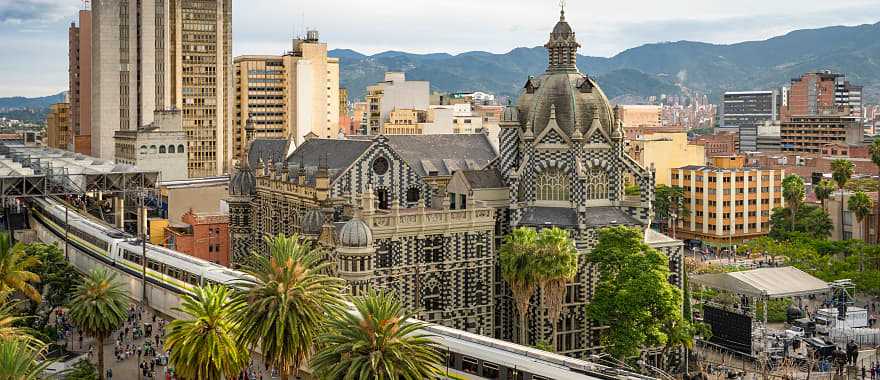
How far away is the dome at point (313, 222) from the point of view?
91.2 m

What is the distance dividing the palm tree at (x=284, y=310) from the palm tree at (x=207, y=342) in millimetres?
1284

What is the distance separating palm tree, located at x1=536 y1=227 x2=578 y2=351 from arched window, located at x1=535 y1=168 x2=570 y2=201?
9.23 meters

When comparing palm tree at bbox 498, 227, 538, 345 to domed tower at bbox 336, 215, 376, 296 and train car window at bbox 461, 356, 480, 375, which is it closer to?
domed tower at bbox 336, 215, 376, 296

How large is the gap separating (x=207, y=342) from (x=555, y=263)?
3083 cm

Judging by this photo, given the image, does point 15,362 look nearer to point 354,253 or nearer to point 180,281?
point 354,253

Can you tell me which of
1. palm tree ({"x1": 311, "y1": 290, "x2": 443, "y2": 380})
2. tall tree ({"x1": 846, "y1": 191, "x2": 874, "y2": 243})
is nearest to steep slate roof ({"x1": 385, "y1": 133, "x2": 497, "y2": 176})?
palm tree ({"x1": 311, "y1": 290, "x2": 443, "y2": 380})

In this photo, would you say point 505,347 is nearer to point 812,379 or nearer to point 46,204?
point 812,379

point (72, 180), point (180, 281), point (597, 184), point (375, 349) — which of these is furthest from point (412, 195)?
point (375, 349)

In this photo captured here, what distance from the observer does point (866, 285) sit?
109375 mm

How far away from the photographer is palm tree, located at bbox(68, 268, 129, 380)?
8019 cm

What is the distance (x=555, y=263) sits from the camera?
80250mm

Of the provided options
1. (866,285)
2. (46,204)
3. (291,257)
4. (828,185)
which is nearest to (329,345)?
(291,257)

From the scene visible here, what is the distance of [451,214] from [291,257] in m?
31.5

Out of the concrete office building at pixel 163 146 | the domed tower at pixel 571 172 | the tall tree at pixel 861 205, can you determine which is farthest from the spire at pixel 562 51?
the concrete office building at pixel 163 146
